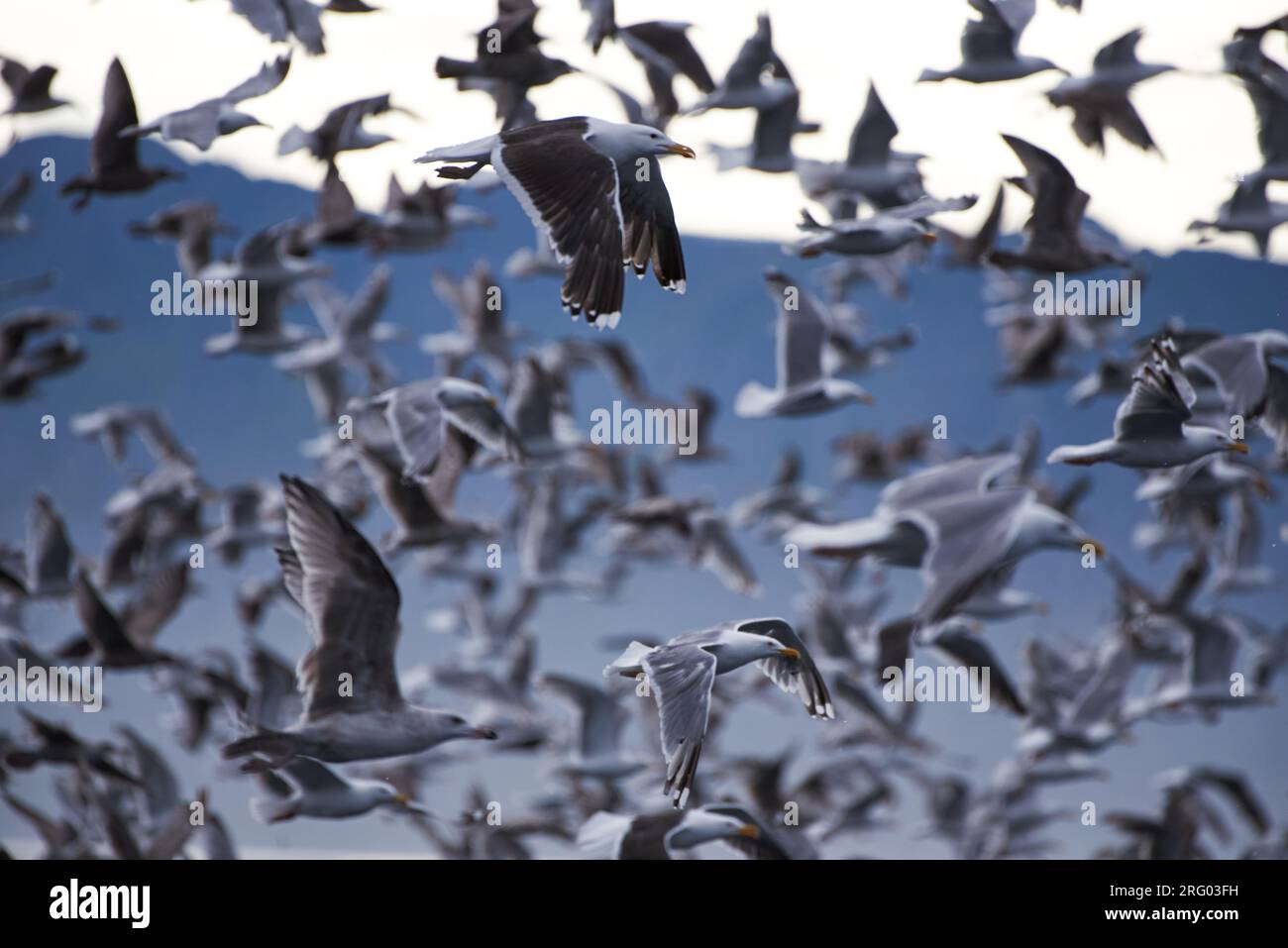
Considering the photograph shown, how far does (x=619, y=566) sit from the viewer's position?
45.6 ft

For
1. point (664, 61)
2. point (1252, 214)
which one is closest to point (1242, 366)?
point (1252, 214)

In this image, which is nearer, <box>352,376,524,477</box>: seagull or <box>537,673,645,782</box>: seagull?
<box>352,376,524,477</box>: seagull

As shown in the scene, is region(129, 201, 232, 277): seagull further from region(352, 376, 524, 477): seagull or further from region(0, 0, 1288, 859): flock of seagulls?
region(352, 376, 524, 477): seagull

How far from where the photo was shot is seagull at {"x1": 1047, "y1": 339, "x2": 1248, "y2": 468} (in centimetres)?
585

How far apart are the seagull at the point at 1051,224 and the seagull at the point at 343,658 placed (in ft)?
13.4

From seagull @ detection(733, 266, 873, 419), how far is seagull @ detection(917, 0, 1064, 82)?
1.47 metres

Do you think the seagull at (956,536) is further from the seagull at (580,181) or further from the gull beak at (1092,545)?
the seagull at (580,181)

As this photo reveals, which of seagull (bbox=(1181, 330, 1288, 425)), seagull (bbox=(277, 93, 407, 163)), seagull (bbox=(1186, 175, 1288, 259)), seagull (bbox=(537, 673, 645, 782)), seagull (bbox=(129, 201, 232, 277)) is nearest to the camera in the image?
seagull (bbox=(1181, 330, 1288, 425))

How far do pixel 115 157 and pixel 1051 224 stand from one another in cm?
541

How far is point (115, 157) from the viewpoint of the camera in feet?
28.8

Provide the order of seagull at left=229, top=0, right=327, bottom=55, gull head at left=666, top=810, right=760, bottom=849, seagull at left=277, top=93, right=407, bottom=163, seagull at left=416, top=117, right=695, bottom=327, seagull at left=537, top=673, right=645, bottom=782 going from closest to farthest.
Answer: seagull at left=416, top=117, right=695, bottom=327
gull head at left=666, top=810, right=760, bottom=849
seagull at left=229, top=0, right=327, bottom=55
seagull at left=277, top=93, right=407, bottom=163
seagull at left=537, top=673, right=645, bottom=782

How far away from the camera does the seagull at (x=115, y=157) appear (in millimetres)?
8562

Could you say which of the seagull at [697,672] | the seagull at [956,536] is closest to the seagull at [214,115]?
the seagull at [956,536]

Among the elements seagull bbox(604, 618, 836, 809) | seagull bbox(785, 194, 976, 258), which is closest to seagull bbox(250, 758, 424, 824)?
seagull bbox(604, 618, 836, 809)
